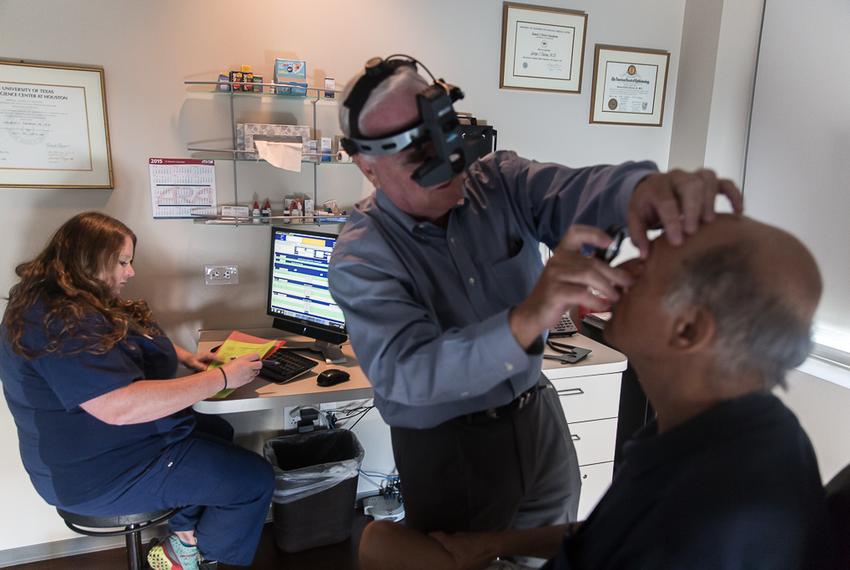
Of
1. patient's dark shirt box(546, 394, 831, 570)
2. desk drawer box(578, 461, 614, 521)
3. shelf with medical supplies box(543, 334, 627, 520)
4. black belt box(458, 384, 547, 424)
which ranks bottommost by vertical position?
desk drawer box(578, 461, 614, 521)

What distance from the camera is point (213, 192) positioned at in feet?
7.52

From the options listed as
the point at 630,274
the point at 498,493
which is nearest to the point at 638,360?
the point at 630,274

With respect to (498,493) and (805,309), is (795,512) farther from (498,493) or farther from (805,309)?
(498,493)

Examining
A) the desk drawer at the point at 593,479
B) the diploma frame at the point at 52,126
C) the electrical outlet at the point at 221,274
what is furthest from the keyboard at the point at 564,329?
the diploma frame at the point at 52,126

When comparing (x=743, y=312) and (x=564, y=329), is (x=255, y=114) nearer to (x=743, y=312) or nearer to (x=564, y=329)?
(x=564, y=329)

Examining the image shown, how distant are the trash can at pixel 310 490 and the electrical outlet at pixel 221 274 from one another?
723mm

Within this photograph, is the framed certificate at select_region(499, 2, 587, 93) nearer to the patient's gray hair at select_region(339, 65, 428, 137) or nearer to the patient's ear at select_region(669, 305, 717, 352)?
the patient's gray hair at select_region(339, 65, 428, 137)

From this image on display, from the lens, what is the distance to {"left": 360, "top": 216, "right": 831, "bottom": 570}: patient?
69 centimetres

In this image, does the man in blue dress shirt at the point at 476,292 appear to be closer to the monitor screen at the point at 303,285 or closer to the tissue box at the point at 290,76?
the monitor screen at the point at 303,285

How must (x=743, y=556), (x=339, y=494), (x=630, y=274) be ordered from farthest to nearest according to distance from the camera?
(x=339, y=494) → (x=630, y=274) → (x=743, y=556)

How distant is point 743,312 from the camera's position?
0.70 metres

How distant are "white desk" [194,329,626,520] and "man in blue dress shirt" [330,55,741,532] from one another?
762mm

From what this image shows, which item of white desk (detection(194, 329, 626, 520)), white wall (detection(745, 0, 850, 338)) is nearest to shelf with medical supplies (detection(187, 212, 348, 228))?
white desk (detection(194, 329, 626, 520))

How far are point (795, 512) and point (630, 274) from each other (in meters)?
0.36
